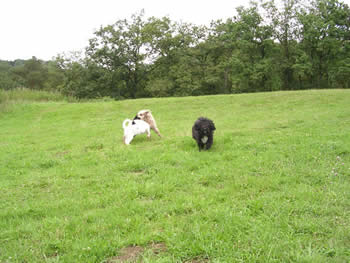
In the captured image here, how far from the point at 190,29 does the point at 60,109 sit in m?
35.7

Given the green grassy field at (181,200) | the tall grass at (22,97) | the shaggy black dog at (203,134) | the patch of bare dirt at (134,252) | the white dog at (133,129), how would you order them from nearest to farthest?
the patch of bare dirt at (134,252), the green grassy field at (181,200), the shaggy black dog at (203,134), the white dog at (133,129), the tall grass at (22,97)

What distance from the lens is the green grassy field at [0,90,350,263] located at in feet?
11.2

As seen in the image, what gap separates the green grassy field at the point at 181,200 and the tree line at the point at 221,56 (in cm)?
3702

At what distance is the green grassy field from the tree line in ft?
121

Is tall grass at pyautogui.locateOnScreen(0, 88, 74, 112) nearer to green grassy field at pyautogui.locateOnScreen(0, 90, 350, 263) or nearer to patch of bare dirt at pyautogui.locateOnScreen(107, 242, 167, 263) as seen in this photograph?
green grassy field at pyautogui.locateOnScreen(0, 90, 350, 263)

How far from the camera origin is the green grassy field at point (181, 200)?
3.41 meters

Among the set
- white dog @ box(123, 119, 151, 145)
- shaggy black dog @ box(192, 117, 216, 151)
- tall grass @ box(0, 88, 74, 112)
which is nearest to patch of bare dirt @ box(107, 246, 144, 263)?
shaggy black dog @ box(192, 117, 216, 151)

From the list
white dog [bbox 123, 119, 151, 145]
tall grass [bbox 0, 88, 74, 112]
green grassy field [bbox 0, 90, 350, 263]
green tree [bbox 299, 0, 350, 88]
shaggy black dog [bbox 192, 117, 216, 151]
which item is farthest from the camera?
green tree [bbox 299, 0, 350, 88]

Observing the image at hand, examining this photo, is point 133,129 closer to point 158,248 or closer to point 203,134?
point 203,134

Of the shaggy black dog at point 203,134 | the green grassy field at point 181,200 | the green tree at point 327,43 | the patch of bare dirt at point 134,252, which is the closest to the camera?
the patch of bare dirt at point 134,252

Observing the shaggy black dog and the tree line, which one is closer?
the shaggy black dog

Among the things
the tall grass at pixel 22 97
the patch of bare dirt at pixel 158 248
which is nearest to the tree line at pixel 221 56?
the tall grass at pixel 22 97

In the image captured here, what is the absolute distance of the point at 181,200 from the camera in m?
4.78

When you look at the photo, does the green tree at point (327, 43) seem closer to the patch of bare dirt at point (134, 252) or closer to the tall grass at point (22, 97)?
the tall grass at point (22, 97)
